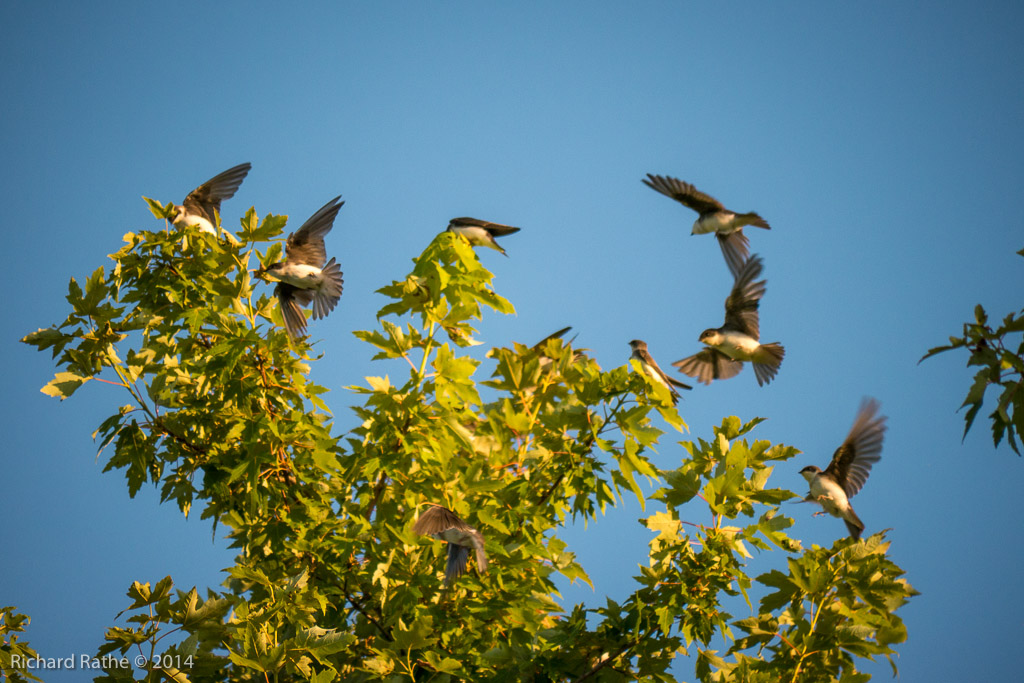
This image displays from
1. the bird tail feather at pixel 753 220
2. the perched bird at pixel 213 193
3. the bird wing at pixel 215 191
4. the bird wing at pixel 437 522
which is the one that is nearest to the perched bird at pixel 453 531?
the bird wing at pixel 437 522

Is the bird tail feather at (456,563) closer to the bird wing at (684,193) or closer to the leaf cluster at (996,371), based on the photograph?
the leaf cluster at (996,371)

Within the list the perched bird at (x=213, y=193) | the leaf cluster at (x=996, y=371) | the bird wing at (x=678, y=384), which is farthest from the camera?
the perched bird at (x=213, y=193)

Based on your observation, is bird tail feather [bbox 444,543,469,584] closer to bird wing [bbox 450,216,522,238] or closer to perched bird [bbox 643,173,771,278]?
bird wing [bbox 450,216,522,238]

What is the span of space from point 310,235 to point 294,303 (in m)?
0.62

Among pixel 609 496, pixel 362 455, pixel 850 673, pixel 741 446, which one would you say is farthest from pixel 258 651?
pixel 850 673

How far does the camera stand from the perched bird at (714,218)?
706 cm

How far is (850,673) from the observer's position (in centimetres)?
397

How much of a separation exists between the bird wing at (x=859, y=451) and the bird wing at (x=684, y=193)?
7.16ft

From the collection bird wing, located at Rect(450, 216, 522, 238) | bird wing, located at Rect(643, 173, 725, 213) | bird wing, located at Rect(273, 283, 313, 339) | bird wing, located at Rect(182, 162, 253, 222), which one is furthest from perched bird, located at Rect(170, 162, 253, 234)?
bird wing, located at Rect(643, 173, 725, 213)

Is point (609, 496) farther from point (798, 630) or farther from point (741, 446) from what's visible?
point (798, 630)

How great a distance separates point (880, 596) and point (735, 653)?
0.93m

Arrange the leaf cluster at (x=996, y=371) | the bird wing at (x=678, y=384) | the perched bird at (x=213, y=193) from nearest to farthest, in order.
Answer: the leaf cluster at (x=996, y=371) < the bird wing at (x=678, y=384) < the perched bird at (x=213, y=193)

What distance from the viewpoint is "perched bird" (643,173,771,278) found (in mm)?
7059

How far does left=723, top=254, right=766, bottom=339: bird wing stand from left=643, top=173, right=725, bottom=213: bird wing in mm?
650
